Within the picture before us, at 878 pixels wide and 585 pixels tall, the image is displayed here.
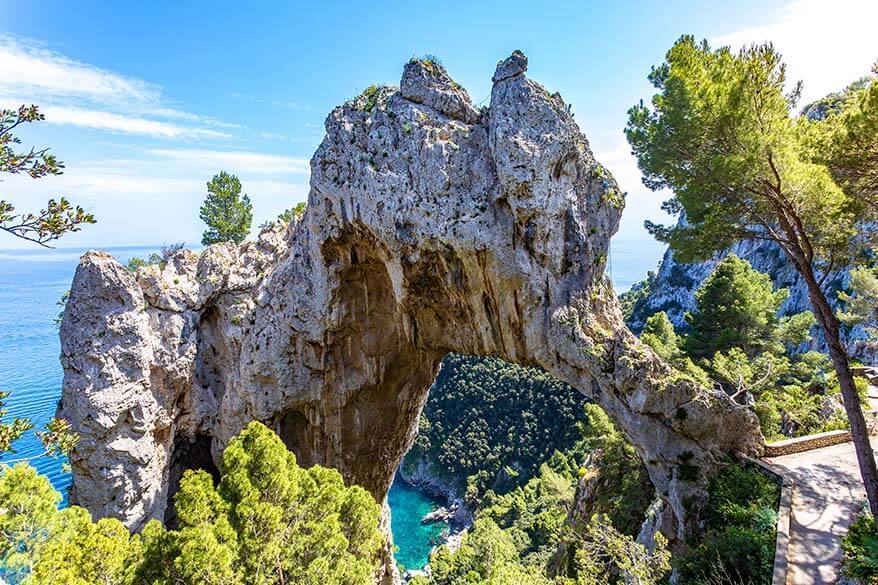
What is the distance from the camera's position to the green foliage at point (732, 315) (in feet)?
65.7

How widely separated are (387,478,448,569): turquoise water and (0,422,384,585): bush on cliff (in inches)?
1566

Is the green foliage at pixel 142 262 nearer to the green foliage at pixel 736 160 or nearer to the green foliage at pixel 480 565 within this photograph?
the green foliage at pixel 480 565

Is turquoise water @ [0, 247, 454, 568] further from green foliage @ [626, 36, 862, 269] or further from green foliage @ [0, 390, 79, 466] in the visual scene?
green foliage @ [626, 36, 862, 269]

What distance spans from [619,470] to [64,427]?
17.3m

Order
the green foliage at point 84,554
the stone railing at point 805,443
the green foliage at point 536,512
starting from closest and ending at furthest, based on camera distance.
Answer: the green foliage at point 84,554
the stone railing at point 805,443
the green foliage at point 536,512

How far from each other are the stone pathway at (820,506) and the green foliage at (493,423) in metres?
36.2

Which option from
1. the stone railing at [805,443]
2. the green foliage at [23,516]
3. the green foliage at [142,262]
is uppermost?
the green foliage at [142,262]

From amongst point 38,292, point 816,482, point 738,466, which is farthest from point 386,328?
point 38,292

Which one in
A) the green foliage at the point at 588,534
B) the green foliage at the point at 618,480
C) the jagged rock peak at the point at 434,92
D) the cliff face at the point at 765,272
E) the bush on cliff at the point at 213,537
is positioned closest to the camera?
the bush on cliff at the point at 213,537

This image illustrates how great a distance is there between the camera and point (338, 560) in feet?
25.4

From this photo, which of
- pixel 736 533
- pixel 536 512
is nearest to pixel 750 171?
pixel 736 533

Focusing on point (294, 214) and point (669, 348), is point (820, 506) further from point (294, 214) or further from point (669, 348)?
point (294, 214)

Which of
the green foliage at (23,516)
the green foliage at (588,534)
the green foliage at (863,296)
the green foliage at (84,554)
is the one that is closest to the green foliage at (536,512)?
the green foliage at (588,534)

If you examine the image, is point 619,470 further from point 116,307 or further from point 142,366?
point 116,307
